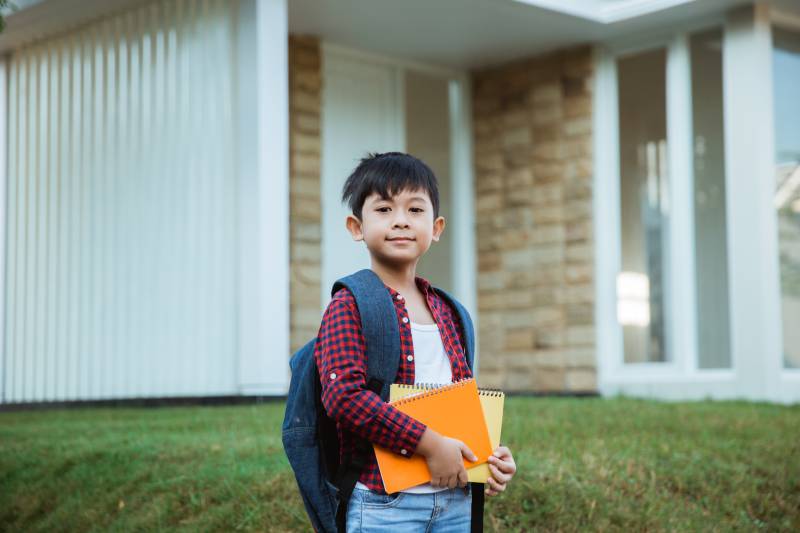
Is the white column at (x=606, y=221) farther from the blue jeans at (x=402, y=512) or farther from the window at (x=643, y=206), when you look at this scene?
the blue jeans at (x=402, y=512)

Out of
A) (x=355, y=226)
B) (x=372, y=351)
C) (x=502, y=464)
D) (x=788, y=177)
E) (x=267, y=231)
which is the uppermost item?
(x=788, y=177)

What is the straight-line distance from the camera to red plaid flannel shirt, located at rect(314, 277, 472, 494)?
207 cm

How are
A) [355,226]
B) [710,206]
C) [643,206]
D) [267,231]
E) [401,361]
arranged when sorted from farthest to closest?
[643,206] < [710,206] < [267,231] < [355,226] < [401,361]

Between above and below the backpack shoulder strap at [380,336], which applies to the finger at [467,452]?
below

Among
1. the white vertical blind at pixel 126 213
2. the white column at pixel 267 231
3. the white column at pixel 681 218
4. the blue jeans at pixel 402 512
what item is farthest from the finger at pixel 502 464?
the white column at pixel 681 218

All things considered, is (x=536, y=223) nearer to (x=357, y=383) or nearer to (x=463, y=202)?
(x=463, y=202)

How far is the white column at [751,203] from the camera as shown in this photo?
8008 mm

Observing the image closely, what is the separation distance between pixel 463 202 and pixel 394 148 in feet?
2.58

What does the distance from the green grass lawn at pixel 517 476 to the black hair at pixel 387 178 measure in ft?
5.82

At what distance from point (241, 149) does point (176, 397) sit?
1774 mm

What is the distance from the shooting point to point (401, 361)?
219 centimetres

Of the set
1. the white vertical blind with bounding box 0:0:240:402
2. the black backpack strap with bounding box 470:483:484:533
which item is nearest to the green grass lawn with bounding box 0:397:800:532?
the black backpack strap with bounding box 470:483:484:533

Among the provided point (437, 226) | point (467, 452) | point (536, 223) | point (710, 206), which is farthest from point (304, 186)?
point (467, 452)

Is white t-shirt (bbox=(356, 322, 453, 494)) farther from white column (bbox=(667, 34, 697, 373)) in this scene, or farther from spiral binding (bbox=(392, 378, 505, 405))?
white column (bbox=(667, 34, 697, 373))
